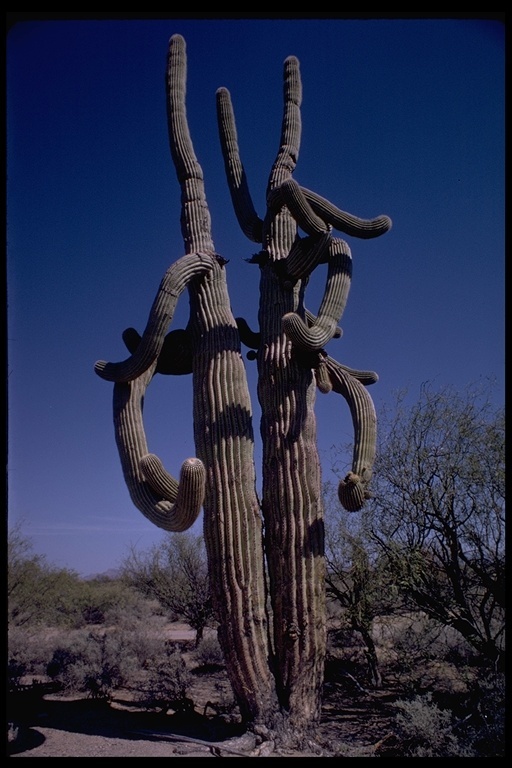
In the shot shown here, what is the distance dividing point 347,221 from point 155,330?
259 centimetres

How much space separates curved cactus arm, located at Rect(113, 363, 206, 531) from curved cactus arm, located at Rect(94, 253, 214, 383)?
0.64 ft

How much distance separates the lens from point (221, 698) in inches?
301

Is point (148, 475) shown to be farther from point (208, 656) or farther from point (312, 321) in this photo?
point (208, 656)

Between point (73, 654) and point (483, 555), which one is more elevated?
point (483, 555)

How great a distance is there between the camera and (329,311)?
6.24 metres

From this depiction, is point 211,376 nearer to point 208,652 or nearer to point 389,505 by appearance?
point 389,505

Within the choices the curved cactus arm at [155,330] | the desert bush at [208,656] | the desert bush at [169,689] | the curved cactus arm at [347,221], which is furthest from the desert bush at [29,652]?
the curved cactus arm at [347,221]

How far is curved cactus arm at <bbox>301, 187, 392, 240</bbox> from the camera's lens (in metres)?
6.56

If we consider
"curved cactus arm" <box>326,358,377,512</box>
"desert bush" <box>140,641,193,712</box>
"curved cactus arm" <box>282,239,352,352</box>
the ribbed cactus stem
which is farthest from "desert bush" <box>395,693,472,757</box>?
the ribbed cactus stem

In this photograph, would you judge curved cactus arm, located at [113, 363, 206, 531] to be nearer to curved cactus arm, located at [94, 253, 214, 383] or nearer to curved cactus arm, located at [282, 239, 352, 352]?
curved cactus arm, located at [94, 253, 214, 383]

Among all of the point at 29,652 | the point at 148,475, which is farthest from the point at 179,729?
the point at 29,652
